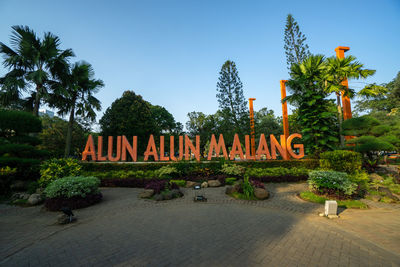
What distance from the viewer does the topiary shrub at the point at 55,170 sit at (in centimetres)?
922

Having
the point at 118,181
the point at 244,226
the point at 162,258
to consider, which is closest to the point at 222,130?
the point at 118,181

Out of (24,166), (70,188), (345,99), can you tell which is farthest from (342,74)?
(24,166)

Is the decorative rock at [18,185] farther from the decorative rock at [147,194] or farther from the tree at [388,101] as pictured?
the tree at [388,101]

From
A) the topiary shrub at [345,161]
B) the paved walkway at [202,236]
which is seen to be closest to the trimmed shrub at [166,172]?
the paved walkway at [202,236]

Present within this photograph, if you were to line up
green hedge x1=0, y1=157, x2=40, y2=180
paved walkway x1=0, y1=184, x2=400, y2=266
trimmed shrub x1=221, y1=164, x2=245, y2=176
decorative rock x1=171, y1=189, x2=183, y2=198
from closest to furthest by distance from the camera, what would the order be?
paved walkway x1=0, y1=184, x2=400, y2=266 < decorative rock x1=171, y1=189, x2=183, y2=198 < green hedge x1=0, y1=157, x2=40, y2=180 < trimmed shrub x1=221, y1=164, x2=245, y2=176

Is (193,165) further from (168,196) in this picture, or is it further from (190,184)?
(168,196)

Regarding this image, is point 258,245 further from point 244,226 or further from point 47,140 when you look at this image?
point 47,140

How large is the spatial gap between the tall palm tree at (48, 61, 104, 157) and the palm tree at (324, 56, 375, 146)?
21488mm

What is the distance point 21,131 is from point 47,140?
56.9ft

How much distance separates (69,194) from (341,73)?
2125 cm

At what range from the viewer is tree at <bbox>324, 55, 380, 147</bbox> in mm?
15498

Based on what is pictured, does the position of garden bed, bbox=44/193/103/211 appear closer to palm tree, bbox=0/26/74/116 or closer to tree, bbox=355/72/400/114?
palm tree, bbox=0/26/74/116

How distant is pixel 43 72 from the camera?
12.8m

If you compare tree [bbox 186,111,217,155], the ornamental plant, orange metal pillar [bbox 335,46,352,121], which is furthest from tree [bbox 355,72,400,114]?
the ornamental plant
